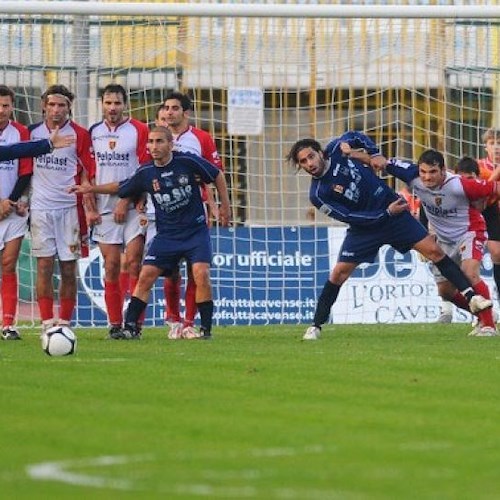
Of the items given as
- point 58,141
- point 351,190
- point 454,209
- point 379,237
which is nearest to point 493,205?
point 454,209

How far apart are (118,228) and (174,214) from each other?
870mm

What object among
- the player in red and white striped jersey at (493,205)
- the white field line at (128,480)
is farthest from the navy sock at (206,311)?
the white field line at (128,480)

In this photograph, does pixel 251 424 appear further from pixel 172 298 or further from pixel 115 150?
pixel 172 298

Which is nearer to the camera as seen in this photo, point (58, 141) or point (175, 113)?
point (58, 141)

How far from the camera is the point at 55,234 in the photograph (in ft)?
48.6

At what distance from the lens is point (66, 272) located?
14.8 m

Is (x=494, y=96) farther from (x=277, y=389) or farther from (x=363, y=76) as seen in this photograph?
(x=277, y=389)

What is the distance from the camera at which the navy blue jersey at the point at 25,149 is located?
13.1 meters

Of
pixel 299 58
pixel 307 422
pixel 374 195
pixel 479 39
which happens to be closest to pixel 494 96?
pixel 479 39

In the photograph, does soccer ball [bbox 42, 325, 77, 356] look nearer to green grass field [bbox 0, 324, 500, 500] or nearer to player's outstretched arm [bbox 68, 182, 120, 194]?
green grass field [bbox 0, 324, 500, 500]

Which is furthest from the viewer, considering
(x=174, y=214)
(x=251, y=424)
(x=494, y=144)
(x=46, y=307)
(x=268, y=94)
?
(x=268, y=94)

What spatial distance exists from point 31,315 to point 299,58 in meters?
4.32

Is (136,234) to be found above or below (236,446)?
above

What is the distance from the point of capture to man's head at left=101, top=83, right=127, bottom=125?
14.8 meters
